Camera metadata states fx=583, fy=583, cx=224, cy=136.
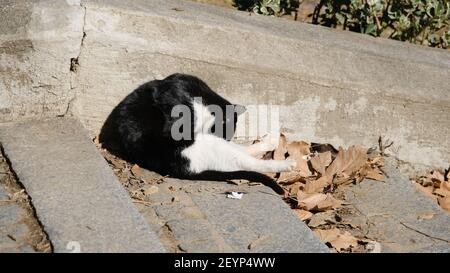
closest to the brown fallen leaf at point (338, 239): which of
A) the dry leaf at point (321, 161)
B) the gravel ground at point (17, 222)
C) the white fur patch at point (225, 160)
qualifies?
the white fur patch at point (225, 160)

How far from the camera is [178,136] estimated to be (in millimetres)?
3377

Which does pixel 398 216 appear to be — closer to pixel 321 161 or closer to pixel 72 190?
pixel 321 161

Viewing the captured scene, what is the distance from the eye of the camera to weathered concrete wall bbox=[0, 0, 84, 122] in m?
3.20

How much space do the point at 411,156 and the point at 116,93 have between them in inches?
79.3

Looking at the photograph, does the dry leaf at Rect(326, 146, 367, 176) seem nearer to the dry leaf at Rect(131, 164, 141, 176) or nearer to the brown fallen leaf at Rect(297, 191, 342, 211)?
the brown fallen leaf at Rect(297, 191, 342, 211)

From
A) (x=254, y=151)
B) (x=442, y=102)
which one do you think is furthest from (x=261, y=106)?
(x=442, y=102)

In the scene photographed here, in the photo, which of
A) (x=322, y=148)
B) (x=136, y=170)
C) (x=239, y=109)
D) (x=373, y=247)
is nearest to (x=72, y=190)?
(x=136, y=170)

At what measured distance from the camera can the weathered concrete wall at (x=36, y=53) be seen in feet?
10.5

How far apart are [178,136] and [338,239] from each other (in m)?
1.07

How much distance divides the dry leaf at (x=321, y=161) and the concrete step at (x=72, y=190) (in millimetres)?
1358

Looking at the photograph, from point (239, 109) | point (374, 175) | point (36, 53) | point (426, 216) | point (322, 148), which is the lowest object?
point (426, 216)

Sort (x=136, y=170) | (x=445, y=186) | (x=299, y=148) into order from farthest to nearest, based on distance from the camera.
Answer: (x=445, y=186)
(x=299, y=148)
(x=136, y=170)

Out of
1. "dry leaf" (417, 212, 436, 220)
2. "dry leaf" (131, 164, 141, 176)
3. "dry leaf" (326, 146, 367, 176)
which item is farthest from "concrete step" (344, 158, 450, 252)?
"dry leaf" (131, 164, 141, 176)
